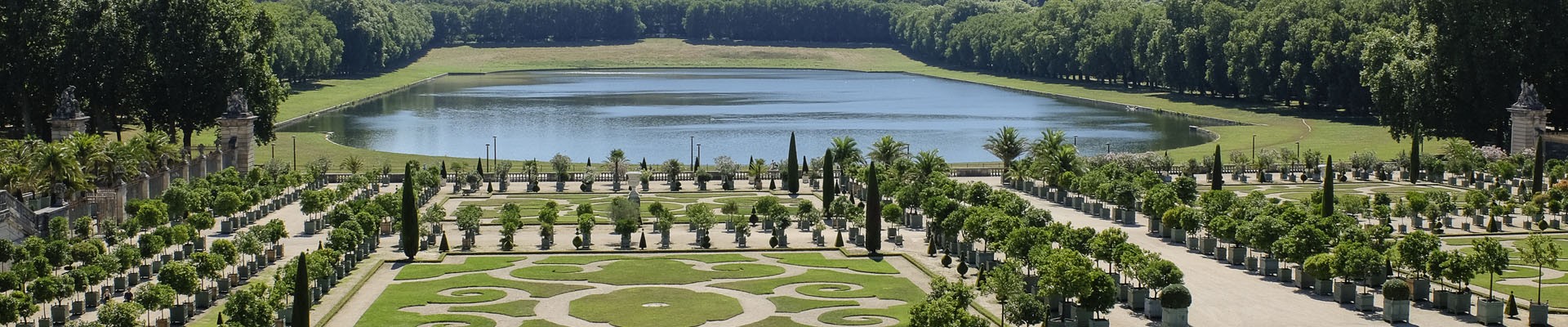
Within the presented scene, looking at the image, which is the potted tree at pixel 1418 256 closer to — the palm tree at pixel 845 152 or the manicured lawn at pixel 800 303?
the manicured lawn at pixel 800 303

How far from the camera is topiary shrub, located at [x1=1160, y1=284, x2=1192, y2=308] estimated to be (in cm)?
4984

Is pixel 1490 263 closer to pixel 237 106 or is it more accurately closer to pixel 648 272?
pixel 648 272

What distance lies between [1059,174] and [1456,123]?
1346 inches

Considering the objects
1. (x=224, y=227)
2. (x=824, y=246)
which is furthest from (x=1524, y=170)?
(x=224, y=227)

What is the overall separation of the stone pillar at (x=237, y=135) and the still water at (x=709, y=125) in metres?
26.2

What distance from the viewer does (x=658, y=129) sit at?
148 m

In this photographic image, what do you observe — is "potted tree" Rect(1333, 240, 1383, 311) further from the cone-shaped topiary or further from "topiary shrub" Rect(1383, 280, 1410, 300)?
the cone-shaped topiary

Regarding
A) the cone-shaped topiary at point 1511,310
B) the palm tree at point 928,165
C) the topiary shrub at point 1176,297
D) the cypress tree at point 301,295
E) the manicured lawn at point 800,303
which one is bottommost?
the manicured lawn at point 800,303

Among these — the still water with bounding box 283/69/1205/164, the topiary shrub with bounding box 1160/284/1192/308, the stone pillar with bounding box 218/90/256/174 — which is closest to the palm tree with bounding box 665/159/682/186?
the still water with bounding box 283/69/1205/164

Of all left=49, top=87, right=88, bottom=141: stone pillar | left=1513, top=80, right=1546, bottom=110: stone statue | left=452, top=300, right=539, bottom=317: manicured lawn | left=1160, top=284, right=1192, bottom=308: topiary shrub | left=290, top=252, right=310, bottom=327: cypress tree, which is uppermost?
left=1513, top=80, right=1546, bottom=110: stone statue

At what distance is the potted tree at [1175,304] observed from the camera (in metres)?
49.8

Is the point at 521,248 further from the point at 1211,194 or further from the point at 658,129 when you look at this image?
the point at 658,129

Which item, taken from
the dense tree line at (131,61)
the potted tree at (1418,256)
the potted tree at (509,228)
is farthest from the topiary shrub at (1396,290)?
the dense tree line at (131,61)

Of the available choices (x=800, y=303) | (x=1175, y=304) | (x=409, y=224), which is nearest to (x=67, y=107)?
(x=409, y=224)
